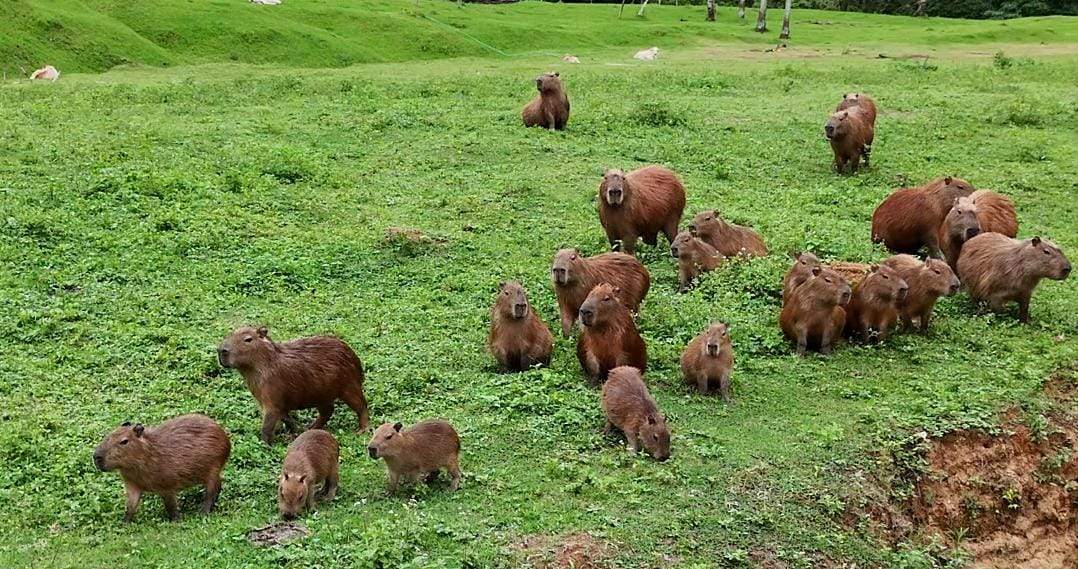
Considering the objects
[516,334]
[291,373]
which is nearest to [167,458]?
[291,373]

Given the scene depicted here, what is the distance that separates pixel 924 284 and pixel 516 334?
335 centimetres

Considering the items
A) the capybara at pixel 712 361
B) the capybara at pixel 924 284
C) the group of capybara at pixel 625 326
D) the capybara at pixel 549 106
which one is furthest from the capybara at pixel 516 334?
the capybara at pixel 549 106

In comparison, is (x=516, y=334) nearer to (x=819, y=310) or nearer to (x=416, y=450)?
(x=416, y=450)

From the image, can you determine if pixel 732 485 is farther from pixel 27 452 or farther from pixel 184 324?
pixel 184 324

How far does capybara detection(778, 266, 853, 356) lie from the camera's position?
8297 mm

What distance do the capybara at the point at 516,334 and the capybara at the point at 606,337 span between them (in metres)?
0.39

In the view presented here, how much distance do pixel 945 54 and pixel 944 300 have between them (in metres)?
20.1

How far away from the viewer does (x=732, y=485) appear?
21.2ft

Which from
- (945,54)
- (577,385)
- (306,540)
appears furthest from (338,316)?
(945,54)

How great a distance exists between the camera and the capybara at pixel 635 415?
6715mm

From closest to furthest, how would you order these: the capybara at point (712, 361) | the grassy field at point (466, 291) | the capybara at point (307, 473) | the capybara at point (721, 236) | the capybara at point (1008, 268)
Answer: the capybara at point (307, 473), the grassy field at point (466, 291), the capybara at point (712, 361), the capybara at point (1008, 268), the capybara at point (721, 236)

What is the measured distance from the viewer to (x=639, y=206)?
10.7 metres

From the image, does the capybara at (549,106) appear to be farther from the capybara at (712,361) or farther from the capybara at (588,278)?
the capybara at (712,361)

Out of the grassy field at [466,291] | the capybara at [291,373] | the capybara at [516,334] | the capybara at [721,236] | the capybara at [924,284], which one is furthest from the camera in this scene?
the capybara at [721,236]
